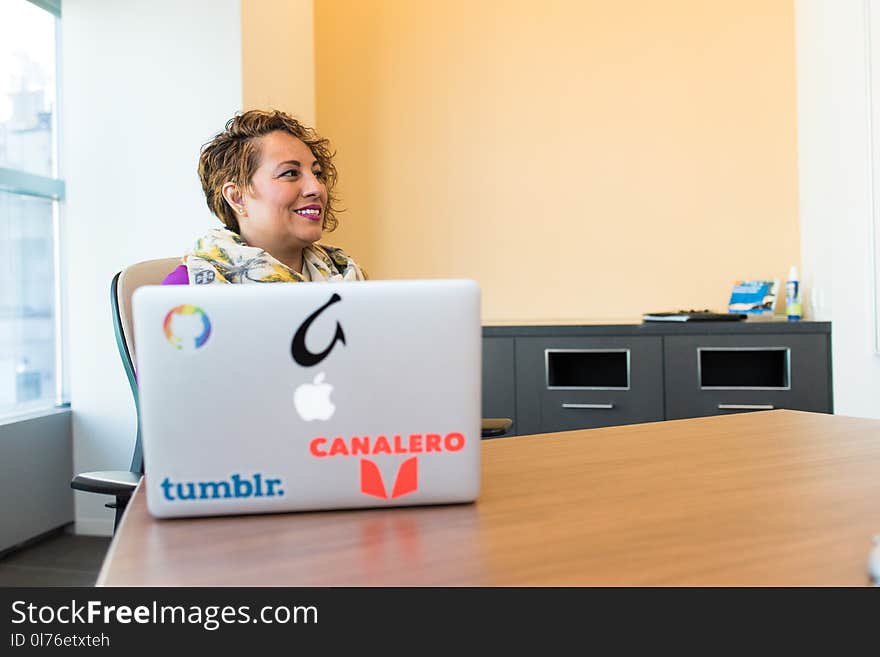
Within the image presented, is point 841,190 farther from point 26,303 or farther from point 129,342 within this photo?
point 26,303

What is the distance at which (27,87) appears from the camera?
138 inches

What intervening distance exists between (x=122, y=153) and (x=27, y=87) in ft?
1.53

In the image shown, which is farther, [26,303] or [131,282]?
[26,303]

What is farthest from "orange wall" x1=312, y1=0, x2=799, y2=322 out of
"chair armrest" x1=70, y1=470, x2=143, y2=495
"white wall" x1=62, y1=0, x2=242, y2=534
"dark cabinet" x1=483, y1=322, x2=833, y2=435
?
"chair armrest" x1=70, y1=470, x2=143, y2=495

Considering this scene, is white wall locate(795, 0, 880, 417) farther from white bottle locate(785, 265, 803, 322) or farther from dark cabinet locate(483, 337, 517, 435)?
dark cabinet locate(483, 337, 517, 435)

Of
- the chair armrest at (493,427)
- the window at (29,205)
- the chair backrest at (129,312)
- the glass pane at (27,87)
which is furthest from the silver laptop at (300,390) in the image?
the glass pane at (27,87)

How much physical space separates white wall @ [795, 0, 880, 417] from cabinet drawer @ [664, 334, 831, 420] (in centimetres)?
Answer: 7

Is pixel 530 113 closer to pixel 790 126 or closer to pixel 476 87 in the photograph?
pixel 476 87

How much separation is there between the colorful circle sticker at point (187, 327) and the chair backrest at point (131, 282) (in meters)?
0.95

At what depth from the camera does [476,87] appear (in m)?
4.12

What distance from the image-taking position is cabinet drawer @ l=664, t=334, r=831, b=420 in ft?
10.7

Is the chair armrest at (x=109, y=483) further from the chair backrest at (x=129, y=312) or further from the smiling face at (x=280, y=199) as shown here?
the smiling face at (x=280, y=199)

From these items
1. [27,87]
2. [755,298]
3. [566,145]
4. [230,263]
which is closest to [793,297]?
[755,298]

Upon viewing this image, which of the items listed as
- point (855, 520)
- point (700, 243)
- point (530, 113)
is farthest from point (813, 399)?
point (855, 520)
